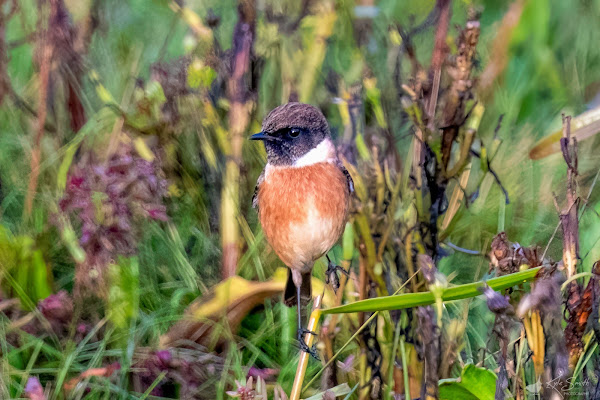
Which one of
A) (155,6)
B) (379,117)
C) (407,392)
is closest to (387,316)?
(407,392)

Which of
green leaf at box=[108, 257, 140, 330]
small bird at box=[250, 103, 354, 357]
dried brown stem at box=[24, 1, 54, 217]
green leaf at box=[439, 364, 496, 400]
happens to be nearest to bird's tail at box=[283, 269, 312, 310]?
small bird at box=[250, 103, 354, 357]

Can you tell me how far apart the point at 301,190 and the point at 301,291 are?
0.33 meters

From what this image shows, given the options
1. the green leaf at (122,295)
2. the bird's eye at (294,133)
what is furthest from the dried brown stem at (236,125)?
the bird's eye at (294,133)

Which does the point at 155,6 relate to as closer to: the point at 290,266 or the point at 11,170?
the point at 11,170

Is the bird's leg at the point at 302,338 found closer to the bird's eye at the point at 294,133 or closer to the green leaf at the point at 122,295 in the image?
the bird's eye at the point at 294,133

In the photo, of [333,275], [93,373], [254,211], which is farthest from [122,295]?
[333,275]

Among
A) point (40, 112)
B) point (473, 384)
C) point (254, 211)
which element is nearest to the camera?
point (473, 384)

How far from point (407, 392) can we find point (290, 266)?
0.46m

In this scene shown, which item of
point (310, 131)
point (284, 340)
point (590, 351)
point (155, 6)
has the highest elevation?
point (155, 6)

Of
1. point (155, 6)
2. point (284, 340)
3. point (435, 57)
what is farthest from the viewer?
point (155, 6)

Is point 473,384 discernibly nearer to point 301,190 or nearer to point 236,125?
point 301,190

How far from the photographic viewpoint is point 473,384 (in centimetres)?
208

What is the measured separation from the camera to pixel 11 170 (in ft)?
10.6

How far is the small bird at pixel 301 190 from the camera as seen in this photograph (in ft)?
6.77
